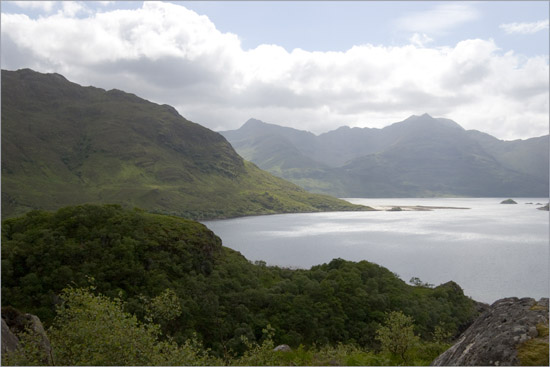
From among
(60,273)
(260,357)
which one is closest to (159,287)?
(60,273)

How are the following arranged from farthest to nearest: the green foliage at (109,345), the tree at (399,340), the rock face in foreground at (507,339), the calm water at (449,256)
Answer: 1. the calm water at (449,256)
2. the tree at (399,340)
3. the green foliage at (109,345)
4. the rock face in foreground at (507,339)

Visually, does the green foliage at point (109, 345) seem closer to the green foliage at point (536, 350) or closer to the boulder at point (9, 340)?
the boulder at point (9, 340)

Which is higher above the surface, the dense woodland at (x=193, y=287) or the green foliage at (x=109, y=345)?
the green foliage at (x=109, y=345)

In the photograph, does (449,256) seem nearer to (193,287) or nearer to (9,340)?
(193,287)

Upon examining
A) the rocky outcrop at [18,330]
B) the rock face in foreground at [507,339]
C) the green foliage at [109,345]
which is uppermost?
the rock face in foreground at [507,339]

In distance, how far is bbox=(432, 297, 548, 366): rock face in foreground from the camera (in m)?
10.7

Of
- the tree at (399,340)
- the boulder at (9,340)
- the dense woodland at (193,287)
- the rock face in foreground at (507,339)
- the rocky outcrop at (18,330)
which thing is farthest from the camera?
the dense woodland at (193,287)

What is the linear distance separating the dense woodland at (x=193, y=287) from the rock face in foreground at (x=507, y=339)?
41.7 meters

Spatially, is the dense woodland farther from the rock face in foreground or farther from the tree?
the rock face in foreground

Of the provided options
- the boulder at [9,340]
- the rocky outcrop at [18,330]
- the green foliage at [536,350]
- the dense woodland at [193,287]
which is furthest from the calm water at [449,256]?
the boulder at [9,340]

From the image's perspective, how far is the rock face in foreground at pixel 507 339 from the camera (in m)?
10.7

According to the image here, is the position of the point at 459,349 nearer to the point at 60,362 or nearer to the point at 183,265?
the point at 60,362

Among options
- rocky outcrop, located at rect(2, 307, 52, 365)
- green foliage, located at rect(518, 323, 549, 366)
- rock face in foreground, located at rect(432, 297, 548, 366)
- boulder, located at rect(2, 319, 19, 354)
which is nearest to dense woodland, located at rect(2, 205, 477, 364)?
rocky outcrop, located at rect(2, 307, 52, 365)

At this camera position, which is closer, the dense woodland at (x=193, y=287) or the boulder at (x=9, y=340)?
the boulder at (x=9, y=340)
